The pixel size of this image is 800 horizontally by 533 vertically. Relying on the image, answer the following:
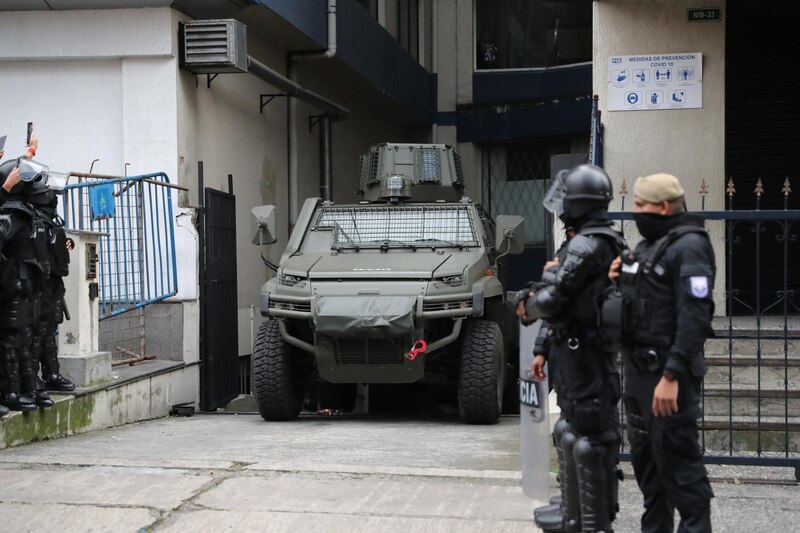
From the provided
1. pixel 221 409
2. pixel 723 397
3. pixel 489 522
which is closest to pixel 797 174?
pixel 723 397

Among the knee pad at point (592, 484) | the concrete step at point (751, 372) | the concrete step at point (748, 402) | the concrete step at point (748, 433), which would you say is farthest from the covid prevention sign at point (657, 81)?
the knee pad at point (592, 484)

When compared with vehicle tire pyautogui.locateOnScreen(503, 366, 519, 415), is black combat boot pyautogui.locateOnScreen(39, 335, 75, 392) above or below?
above

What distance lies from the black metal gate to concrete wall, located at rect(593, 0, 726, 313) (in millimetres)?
3789

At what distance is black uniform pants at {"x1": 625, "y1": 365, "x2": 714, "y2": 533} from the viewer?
12.6ft

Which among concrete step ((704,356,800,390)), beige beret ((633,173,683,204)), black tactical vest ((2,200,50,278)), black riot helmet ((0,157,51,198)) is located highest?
black riot helmet ((0,157,51,198))

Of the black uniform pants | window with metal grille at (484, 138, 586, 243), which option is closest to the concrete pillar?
the black uniform pants

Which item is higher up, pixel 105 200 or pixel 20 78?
pixel 20 78

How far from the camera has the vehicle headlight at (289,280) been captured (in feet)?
27.4

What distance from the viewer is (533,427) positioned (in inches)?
181

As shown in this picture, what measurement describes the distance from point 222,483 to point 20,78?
243 inches

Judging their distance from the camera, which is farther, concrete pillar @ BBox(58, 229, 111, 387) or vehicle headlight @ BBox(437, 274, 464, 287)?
vehicle headlight @ BBox(437, 274, 464, 287)

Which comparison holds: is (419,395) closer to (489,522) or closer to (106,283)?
(106,283)

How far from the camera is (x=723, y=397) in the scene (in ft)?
22.4

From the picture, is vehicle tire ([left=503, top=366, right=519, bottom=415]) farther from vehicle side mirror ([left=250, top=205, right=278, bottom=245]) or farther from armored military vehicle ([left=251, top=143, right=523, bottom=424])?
vehicle side mirror ([left=250, top=205, right=278, bottom=245])
